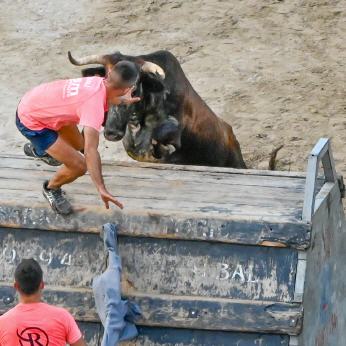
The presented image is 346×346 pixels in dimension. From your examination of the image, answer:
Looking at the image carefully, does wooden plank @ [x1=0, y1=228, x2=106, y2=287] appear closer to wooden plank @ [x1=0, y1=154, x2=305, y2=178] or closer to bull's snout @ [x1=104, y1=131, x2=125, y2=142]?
wooden plank @ [x1=0, y1=154, x2=305, y2=178]

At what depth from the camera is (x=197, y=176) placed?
355 inches

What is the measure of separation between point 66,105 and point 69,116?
0.07 meters

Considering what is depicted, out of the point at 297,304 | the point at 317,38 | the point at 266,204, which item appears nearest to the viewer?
the point at 297,304

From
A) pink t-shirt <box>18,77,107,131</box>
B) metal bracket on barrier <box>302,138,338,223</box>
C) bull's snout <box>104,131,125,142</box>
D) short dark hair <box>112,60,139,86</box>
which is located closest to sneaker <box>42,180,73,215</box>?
pink t-shirt <box>18,77,107,131</box>

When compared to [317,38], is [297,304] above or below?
below

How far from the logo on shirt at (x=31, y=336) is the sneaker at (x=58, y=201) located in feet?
3.98

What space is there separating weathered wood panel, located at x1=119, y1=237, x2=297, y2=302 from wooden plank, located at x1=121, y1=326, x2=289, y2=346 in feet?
0.71

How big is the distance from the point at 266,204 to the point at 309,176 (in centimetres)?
51

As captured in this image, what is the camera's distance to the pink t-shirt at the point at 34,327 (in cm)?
700

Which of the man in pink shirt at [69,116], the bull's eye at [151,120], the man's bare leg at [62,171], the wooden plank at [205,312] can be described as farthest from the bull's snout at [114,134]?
the wooden plank at [205,312]

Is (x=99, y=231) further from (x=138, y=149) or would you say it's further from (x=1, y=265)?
A: (x=138, y=149)

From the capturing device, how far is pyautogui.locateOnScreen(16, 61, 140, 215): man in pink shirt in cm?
800

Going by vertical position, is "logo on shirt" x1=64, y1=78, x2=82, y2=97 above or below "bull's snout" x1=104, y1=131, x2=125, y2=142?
above

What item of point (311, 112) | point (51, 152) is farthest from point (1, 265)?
point (311, 112)
